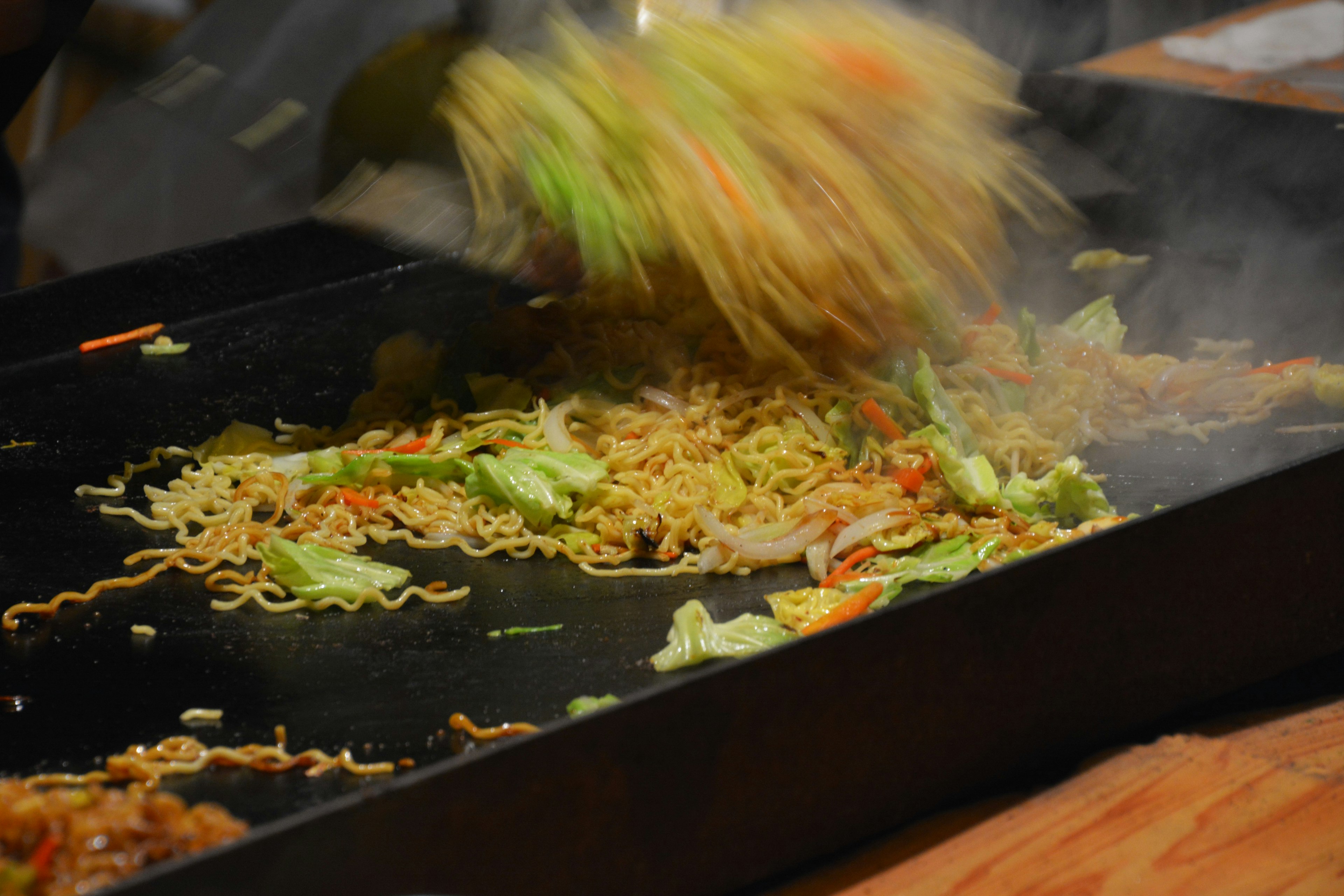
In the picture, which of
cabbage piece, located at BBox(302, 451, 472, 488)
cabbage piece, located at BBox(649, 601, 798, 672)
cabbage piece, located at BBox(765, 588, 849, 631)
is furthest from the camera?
cabbage piece, located at BBox(302, 451, 472, 488)

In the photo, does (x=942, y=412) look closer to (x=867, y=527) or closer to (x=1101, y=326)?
(x=867, y=527)

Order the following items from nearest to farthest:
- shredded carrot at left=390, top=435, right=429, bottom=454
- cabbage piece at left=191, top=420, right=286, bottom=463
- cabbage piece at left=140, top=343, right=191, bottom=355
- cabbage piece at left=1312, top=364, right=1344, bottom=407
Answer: shredded carrot at left=390, top=435, right=429, bottom=454, cabbage piece at left=191, top=420, right=286, bottom=463, cabbage piece at left=1312, top=364, right=1344, bottom=407, cabbage piece at left=140, top=343, right=191, bottom=355

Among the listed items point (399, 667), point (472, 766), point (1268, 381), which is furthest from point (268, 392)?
point (1268, 381)

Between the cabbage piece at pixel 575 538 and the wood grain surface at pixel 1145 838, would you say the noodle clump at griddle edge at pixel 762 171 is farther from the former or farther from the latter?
the wood grain surface at pixel 1145 838

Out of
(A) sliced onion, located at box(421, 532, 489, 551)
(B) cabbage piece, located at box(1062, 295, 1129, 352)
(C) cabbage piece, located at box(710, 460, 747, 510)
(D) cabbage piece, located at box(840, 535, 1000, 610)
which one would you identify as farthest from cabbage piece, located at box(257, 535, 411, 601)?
(B) cabbage piece, located at box(1062, 295, 1129, 352)

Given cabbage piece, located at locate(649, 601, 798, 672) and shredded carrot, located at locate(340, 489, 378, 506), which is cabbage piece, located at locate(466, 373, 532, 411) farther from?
cabbage piece, located at locate(649, 601, 798, 672)

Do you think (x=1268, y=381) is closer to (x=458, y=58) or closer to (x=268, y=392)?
(x=458, y=58)

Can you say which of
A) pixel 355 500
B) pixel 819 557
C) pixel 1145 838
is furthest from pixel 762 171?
pixel 1145 838

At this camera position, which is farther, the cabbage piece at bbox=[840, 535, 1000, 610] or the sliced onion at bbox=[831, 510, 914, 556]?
the sliced onion at bbox=[831, 510, 914, 556]
